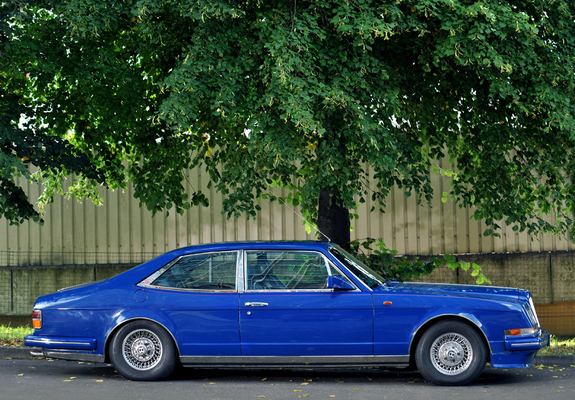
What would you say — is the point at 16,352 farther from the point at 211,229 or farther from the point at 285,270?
the point at 211,229

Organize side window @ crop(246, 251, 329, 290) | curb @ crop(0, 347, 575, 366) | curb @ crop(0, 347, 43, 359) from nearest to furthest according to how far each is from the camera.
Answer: side window @ crop(246, 251, 329, 290) → curb @ crop(0, 347, 575, 366) → curb @ crop(0, 347, 43, 359)

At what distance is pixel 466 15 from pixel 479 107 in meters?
2.18

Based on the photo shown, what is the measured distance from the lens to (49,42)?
9.60m

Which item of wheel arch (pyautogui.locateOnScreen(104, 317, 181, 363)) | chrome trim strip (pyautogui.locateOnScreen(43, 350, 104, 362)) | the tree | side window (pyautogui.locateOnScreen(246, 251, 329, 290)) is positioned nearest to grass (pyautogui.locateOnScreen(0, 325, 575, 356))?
the tree

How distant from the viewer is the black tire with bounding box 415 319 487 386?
22.1 feet

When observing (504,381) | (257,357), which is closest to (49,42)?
(257,357)

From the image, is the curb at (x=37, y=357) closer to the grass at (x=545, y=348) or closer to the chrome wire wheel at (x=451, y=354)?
the grass at (x=545, y=348)

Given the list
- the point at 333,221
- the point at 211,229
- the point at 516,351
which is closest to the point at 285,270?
the point at 516,351

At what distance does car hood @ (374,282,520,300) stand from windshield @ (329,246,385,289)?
0.11m

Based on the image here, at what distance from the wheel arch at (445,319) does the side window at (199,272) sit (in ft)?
6.73

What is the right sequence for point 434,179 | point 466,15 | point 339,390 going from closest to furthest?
1. point 339,390
2. point 466,15
3. point 434,179

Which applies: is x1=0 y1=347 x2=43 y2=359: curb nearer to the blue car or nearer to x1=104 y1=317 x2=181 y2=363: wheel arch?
the blue car

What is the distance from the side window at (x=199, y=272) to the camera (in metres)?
7.16

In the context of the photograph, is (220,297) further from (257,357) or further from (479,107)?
(479,107)
